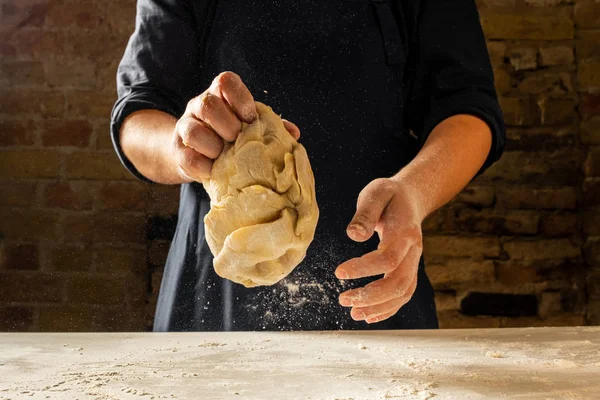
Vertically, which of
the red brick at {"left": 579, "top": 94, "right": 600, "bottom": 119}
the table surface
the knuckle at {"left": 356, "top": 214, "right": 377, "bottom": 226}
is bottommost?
the table surface

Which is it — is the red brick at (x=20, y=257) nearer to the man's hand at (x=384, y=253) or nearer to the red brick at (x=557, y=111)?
the man's hand at (x=384, y=253)

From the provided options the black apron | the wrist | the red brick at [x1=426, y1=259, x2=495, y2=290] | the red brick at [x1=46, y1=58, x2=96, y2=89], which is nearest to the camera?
the wrist

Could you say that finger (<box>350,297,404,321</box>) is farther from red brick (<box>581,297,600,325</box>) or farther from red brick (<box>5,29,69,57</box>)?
red brick (<box>5,29,69,57</box>)

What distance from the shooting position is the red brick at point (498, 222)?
7.20 ft

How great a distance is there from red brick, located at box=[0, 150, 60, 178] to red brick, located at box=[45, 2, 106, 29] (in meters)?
0.46

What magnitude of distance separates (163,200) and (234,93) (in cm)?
141

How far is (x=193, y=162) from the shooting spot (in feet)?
3.21

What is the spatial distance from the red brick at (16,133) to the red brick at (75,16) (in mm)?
368

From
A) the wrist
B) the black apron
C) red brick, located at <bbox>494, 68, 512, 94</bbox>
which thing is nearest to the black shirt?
the black apron

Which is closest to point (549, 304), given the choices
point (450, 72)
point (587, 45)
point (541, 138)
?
point (541, 138)

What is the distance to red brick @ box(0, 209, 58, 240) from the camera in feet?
7.56

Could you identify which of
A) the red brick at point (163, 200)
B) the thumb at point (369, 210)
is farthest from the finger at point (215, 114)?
the red brick at point (163, 200)

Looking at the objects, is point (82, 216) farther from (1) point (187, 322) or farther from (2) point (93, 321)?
(1) point (187, 322)

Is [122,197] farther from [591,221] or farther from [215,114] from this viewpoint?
[591,221]
